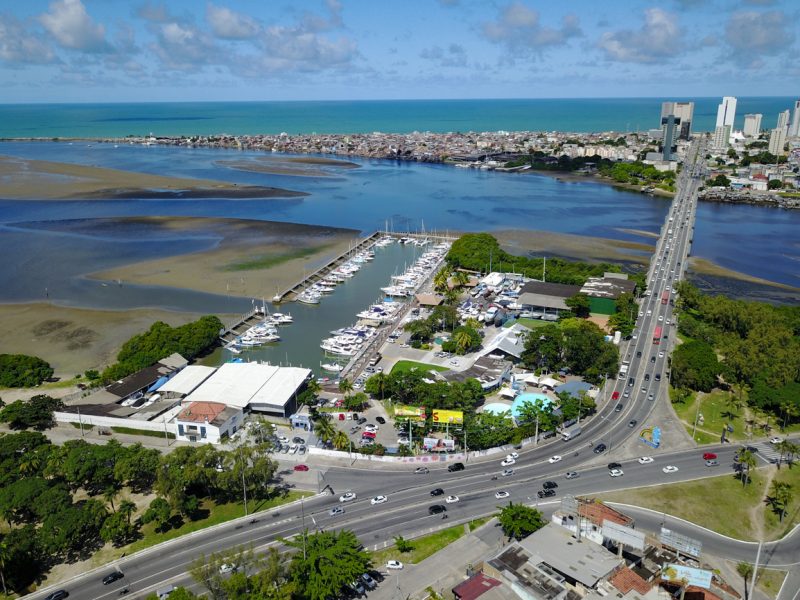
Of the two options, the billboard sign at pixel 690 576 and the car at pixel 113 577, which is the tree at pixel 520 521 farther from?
the car at pixel 113 577

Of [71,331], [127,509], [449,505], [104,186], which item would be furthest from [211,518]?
[104,186]

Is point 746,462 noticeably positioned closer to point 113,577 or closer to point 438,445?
point 438,445

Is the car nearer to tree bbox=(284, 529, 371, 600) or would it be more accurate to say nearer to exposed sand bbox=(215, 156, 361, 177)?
tree bbox=(284, 529, 371, 600)

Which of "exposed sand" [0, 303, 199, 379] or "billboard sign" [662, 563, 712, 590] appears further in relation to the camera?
"exposed sand" [0, 303, 199, 379]

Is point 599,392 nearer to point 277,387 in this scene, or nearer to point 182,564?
point 277,387

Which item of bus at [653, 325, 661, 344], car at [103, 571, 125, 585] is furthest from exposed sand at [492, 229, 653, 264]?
car at [103, 571, 125, 585]

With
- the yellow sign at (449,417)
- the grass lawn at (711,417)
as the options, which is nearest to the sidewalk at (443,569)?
the yellow sign at (449,417)
